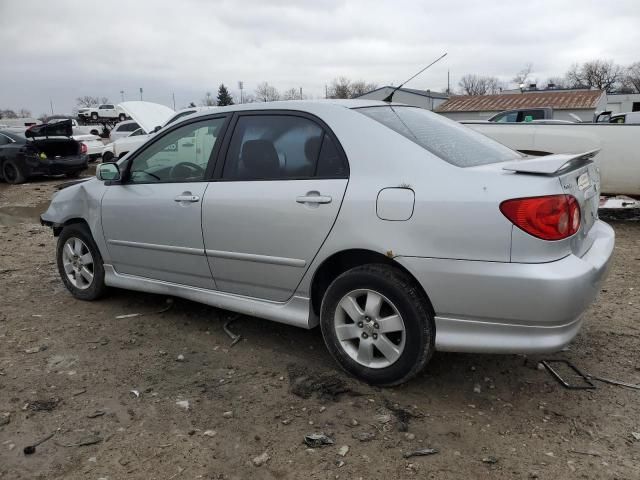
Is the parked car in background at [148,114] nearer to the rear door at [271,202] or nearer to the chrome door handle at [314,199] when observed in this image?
the rear door at [271,202]

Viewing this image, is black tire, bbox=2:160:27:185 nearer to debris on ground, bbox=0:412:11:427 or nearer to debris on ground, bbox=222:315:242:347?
debris on ground, bbox=222:315:242:347

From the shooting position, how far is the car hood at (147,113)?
405 inches

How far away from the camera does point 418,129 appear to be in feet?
10.4

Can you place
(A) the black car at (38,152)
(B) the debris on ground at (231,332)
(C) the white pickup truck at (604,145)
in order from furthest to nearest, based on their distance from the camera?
(A) the black car at (38,152)
(C) the white pickup truck at (604,145)
(B) the debris on ground at (231,332)

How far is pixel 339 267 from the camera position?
3186 millimetres

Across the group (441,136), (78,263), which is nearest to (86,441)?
(78,263)

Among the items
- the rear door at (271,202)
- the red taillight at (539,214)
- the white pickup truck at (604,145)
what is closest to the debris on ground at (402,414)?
the rear door at (271,202)

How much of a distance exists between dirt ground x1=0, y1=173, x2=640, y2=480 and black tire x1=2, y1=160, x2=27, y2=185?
11.1 meters

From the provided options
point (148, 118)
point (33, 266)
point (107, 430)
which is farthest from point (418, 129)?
point (148, 118)

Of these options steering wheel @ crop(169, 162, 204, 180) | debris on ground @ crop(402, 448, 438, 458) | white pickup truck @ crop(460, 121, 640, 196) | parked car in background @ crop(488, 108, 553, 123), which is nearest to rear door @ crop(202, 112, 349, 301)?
steering wheel @ crop(169, 162, 204, 180)

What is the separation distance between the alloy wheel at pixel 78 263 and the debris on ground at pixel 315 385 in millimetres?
2271

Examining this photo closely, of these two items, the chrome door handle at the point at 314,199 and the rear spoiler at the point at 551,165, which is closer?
the rear spoiler at the point at 551,165

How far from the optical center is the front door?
145 inches

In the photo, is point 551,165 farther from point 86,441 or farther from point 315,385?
point 86,441
